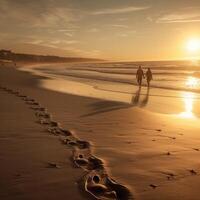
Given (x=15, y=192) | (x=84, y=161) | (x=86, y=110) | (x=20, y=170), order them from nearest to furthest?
1. (x=15, y=192)
2. (x=20, y=170)
3. (x=84, y=161)
4. (x=86, y=110)

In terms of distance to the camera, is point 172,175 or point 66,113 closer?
point 172,175

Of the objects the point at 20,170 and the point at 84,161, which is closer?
the point at 20,170

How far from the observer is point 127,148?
20.2ft

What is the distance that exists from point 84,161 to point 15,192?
1.56 meters

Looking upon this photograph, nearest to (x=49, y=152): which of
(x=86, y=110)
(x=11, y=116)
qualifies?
(x=11, y=116)

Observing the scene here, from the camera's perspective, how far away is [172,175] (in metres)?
4.75

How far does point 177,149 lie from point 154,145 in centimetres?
47

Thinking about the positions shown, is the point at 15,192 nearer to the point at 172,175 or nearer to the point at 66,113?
the point at 172,175

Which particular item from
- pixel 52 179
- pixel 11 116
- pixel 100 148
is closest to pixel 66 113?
pixel 11 116

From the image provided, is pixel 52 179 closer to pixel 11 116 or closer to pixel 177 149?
pixel 177 149

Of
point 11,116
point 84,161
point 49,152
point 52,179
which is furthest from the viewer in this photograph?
point 11,116

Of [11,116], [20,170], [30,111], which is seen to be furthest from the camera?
[30,111]

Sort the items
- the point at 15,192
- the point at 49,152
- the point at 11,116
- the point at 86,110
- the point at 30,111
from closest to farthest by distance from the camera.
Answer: the point at 15,192 → the point at 49,152 → the point at 11,116 → the point at 30,111 → the point at 86,110

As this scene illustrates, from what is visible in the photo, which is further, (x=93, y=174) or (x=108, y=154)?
(x=108, y=154)
